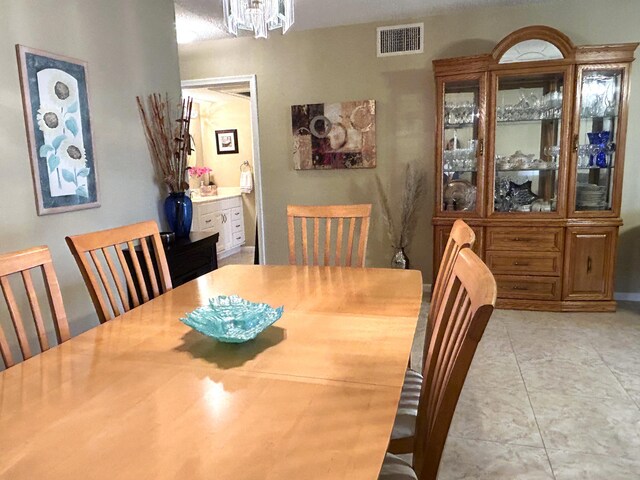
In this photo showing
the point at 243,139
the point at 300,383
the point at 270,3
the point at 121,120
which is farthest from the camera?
the point at 243,139

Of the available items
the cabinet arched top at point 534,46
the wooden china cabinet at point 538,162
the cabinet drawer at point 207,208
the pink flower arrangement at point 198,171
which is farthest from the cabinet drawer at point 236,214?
the cabinet arched top at point 534,46

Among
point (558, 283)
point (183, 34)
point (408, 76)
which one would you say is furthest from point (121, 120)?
point (558, 283)

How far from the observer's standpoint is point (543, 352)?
2809mm

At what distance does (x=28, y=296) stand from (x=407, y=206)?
10.5ft

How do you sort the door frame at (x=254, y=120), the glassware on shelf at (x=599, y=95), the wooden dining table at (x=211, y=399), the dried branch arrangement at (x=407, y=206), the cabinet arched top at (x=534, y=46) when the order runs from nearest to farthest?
1. the wooden dining table at (x=211, y=399)
2. the cabinet arched top at (x=534, y=46)
3. the glassware on shelf at (x=599, y=95)
4. the dried branch arrangement at (x=407, y=206)
5. the door frame at (x=254, y=120)

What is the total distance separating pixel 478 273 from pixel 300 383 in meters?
0.46

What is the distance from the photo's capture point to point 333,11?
144 inches

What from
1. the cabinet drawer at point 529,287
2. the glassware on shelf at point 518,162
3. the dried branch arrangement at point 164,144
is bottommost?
the cabinet drawer at point 529,287

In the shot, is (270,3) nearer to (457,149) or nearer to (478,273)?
(478,273)

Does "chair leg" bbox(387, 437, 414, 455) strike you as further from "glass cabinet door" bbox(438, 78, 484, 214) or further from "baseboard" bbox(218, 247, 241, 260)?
"baseboard" bbox(218, 247, 241, 260)

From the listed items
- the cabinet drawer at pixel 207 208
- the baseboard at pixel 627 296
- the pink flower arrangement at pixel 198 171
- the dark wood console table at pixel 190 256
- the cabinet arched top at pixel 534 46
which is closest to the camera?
the dark wood console table at pixel 190 256

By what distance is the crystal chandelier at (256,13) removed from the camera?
5.80ft

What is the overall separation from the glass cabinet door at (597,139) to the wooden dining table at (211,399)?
8.74 ft

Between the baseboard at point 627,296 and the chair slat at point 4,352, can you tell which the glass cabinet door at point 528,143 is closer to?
the baseboard at point 627,296
